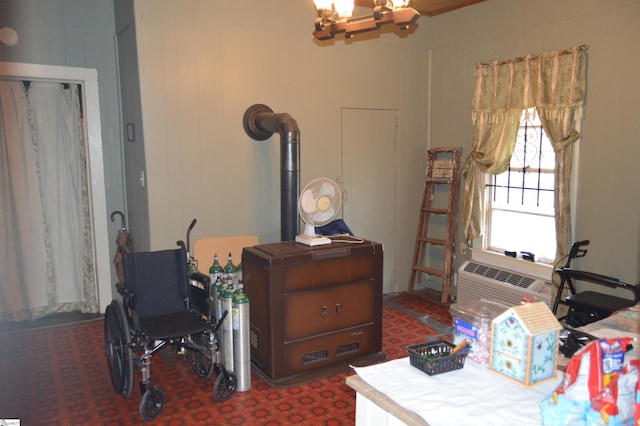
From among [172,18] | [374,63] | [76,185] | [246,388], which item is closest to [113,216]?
[76,185]

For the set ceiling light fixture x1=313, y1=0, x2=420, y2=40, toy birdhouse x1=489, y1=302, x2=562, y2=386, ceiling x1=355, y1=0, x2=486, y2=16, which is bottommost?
toy birdhouse x1=489, y1=302, x2=562, y2=386

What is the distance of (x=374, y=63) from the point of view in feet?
16.6

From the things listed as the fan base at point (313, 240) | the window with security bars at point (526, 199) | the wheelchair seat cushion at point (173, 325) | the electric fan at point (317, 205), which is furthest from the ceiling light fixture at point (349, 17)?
the window with security bars at point (526, 199)

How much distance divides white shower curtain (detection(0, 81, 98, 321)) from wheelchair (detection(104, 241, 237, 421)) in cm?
176

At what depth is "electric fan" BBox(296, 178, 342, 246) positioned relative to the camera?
3.56m

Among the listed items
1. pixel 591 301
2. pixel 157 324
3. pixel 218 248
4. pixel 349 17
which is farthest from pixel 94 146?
pixel 591 301

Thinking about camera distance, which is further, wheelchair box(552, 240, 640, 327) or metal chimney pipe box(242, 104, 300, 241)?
metal chimney pipe box(242, 104, 300, 241)

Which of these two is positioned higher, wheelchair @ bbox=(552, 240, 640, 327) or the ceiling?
the ceiling

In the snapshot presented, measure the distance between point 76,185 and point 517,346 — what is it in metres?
4.29

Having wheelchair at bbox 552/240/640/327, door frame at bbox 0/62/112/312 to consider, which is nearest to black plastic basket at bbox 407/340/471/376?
wheelchair at bbox 552/240/640/327

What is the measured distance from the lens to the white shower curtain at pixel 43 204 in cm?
443

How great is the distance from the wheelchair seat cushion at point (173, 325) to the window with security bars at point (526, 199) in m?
2.90

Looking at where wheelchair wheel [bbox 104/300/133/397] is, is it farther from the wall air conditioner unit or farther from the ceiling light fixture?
the wall air conditioner unit

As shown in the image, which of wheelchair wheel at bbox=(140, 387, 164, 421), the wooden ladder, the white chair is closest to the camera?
wheelchair wheel at bbox=(140, 387, 164, 421)
